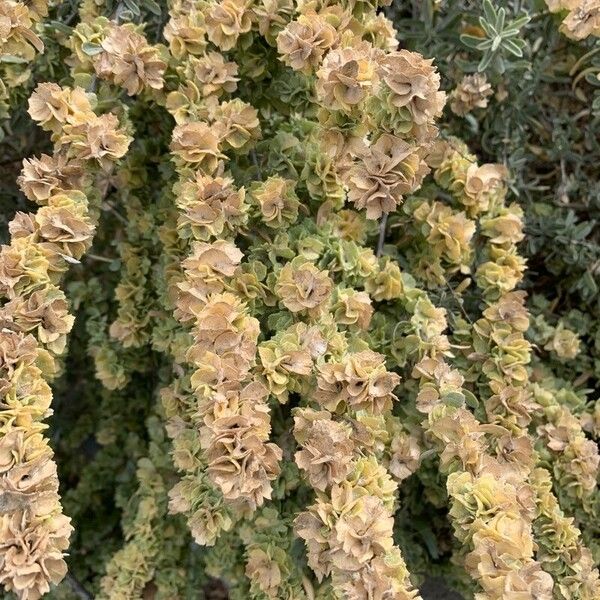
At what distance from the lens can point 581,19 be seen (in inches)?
52.8

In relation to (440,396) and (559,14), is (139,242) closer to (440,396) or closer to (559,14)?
(440,396)

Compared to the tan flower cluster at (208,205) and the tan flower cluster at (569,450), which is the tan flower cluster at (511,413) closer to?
the tan flower cluster at (569,450)

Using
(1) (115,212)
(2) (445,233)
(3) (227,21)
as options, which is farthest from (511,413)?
(1) (115,212)

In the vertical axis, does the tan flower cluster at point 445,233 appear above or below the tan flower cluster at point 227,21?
below

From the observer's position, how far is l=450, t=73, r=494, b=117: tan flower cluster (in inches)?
58.9

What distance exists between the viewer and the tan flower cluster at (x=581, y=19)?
133cm

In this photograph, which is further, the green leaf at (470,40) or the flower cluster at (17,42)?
the green leaf at (470,40)

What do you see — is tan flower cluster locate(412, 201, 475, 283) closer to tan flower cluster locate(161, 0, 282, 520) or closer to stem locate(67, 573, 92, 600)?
tan flower cluster locate(161, 0, 282, 520)

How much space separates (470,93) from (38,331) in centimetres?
97

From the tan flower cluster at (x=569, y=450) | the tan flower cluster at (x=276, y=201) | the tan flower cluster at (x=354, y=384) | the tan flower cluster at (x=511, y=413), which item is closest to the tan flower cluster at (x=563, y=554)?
the tan flower cluster at (x=511, y=413)

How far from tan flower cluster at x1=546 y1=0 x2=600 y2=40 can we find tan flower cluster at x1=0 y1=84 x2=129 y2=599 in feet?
2.73

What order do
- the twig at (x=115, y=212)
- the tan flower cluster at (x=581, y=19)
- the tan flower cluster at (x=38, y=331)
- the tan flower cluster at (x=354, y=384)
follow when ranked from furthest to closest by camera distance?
the twig at (x=115, y=212), the tan flower cluster at (x=581, y=19), the tan flower cluster at (x=354, y=384), the tan flower cluster at (x=38, y=331)

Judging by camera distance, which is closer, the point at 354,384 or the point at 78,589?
the point at 354,384

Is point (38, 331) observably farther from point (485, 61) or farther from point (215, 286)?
point (485, 61)
